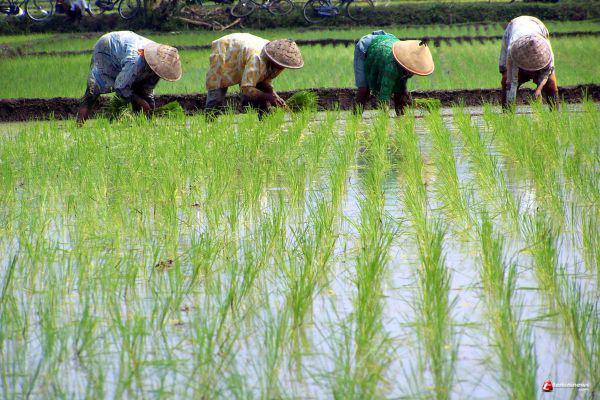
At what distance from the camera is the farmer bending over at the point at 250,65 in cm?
661

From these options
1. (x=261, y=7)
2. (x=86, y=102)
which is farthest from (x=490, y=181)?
(x=261, y=7)

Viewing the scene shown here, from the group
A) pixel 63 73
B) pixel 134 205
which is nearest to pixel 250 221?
pixel 134 205

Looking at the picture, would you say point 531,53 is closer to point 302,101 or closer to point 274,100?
point 274,100

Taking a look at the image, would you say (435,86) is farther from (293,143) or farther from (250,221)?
(250,221)

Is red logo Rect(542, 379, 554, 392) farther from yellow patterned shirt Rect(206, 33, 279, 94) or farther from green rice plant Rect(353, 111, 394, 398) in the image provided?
yellow patterned shirt Rect(206, 33, 279, 94)

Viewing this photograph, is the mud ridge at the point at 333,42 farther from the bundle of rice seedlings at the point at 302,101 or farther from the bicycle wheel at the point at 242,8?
the bundle of rice seedlings at the point at 302,101

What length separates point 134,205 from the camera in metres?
4.40

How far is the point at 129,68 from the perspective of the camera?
7023 mm

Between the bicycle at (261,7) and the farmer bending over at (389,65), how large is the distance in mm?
12548

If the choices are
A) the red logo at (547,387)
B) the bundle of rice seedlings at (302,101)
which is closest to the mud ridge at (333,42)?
the bundle of rice seedlings at (302,101)

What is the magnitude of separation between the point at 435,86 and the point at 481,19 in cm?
1129

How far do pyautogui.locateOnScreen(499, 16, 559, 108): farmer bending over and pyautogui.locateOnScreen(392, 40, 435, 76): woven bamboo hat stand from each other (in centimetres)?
64

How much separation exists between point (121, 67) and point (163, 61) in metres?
0.50

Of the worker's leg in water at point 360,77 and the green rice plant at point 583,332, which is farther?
the worker's leg in water at point 360,77
